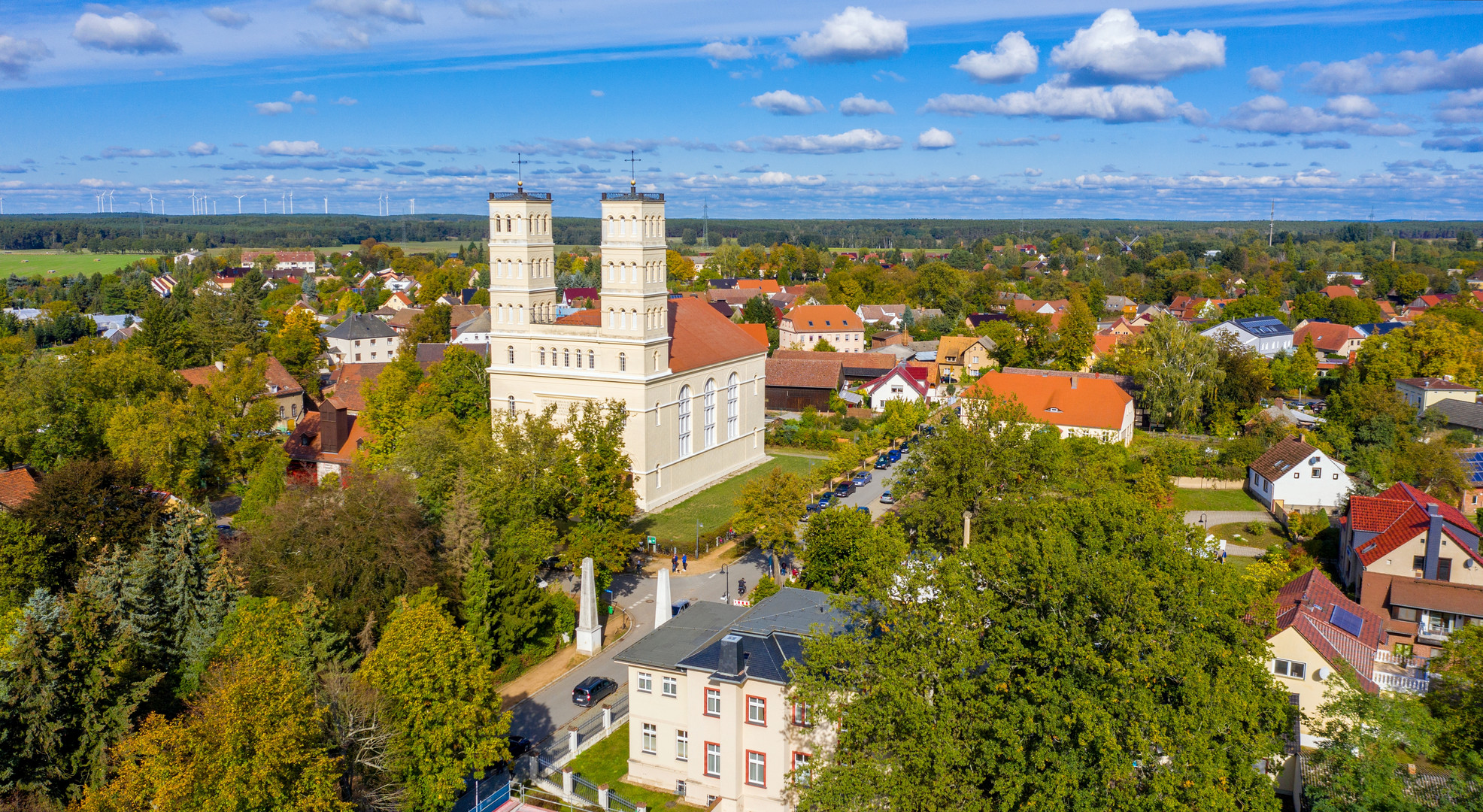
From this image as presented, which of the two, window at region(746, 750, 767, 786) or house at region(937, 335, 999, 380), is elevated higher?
house at region(937, 335, 999, 380)

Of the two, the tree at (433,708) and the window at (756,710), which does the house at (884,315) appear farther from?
the tree at (433,708)

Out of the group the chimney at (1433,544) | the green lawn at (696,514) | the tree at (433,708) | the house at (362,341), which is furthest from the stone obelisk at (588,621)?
the house at (362,341)

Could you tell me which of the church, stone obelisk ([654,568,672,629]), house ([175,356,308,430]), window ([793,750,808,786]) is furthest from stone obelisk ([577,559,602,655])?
house ([175,356,308,430])

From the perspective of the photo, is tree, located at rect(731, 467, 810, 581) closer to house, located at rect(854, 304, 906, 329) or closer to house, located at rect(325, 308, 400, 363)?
house, located at rect(325, 308, 400, 363)

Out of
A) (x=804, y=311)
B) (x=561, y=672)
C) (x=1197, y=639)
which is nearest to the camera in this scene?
(x=1197, y=639)

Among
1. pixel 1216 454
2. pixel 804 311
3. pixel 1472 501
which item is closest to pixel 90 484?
pixel 1216 454

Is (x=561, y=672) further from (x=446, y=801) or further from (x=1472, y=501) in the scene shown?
(x=1472, y=501)

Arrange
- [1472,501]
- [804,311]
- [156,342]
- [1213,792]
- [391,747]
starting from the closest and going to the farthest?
[1213,792] < [391,747] < [1472,501] < [156,342] < [804,311]
